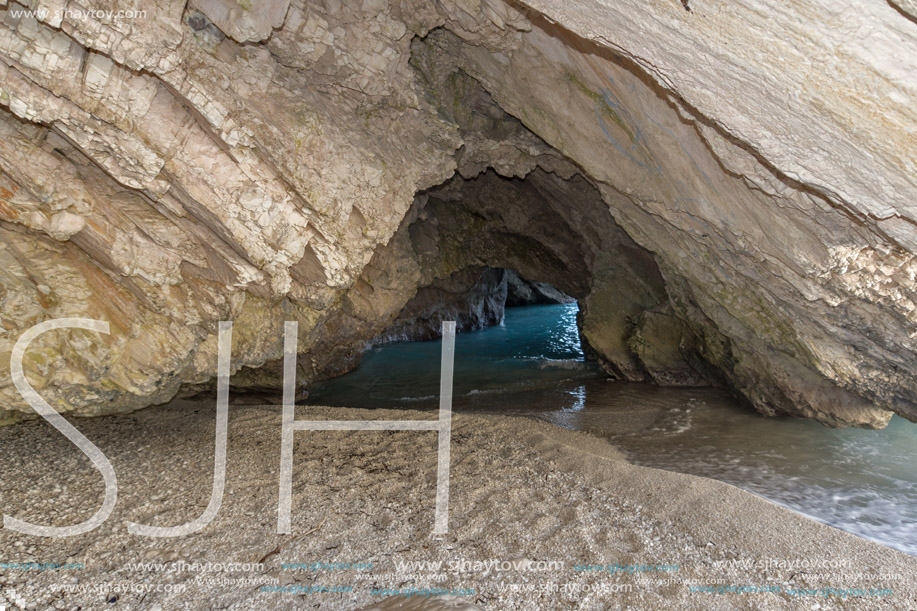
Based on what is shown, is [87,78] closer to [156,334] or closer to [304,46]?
[304,46]

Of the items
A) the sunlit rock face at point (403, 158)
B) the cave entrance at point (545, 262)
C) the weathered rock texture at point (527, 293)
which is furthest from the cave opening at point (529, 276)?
the weathered rock texture at point (527, 293)

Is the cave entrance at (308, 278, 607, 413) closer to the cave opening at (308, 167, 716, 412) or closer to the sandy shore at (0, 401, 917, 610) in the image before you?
the cave opening at (308, 167, 716, 412)

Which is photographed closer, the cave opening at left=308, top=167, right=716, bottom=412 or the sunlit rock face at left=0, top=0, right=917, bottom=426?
the sunlit rock face at left=0, top=0, right=917, bottom=426

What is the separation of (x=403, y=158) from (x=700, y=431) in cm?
551

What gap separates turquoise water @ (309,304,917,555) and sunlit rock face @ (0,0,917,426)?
83 centimetres

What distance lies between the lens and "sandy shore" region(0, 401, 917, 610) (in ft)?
11.2

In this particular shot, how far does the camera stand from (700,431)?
720 cm

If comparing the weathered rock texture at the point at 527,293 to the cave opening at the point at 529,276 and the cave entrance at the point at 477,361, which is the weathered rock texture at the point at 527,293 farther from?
the cave opening at the point at 529,276

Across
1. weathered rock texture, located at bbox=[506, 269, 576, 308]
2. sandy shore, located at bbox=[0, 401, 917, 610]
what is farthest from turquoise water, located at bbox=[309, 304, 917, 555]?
weathered rock texture, located at bbox=[506, 269, 576, 308]

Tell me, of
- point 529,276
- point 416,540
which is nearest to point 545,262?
point 529,276

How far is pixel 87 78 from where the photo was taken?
13.1 feet

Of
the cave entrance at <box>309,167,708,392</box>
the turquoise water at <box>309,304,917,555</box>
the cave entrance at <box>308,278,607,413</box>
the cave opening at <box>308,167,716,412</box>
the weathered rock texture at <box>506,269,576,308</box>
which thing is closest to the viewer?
the turquoise water at <box>309,304,917,555</box>

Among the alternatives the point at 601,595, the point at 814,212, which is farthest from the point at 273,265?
the point at 814,212

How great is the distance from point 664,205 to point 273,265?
4478 mm
